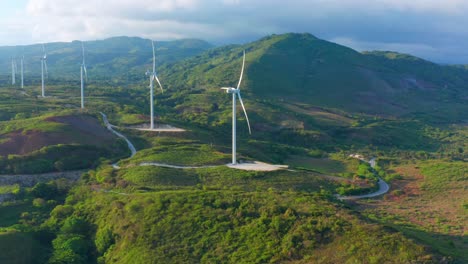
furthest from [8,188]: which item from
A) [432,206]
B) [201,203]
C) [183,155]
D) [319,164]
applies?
[319,164]

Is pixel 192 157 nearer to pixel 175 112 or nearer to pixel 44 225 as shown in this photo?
pixel 44 225

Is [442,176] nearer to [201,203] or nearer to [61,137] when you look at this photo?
[201,203]

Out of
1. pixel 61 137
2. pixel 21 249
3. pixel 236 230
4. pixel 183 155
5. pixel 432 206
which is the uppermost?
pixel 61 137

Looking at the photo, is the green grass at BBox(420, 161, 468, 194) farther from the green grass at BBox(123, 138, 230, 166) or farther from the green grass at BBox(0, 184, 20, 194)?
the green grass at BBox(0, 184, 20, 194)

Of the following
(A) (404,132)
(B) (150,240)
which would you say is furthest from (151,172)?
(A) (404,132)

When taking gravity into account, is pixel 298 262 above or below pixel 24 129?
below

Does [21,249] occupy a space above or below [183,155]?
below

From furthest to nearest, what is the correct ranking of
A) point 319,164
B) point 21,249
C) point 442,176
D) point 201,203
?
point 319,164
point 442,176
point 201,203
point 21,249

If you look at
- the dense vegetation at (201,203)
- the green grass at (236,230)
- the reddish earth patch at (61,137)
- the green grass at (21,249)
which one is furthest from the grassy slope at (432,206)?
the reddish earth patch at (61,137)
